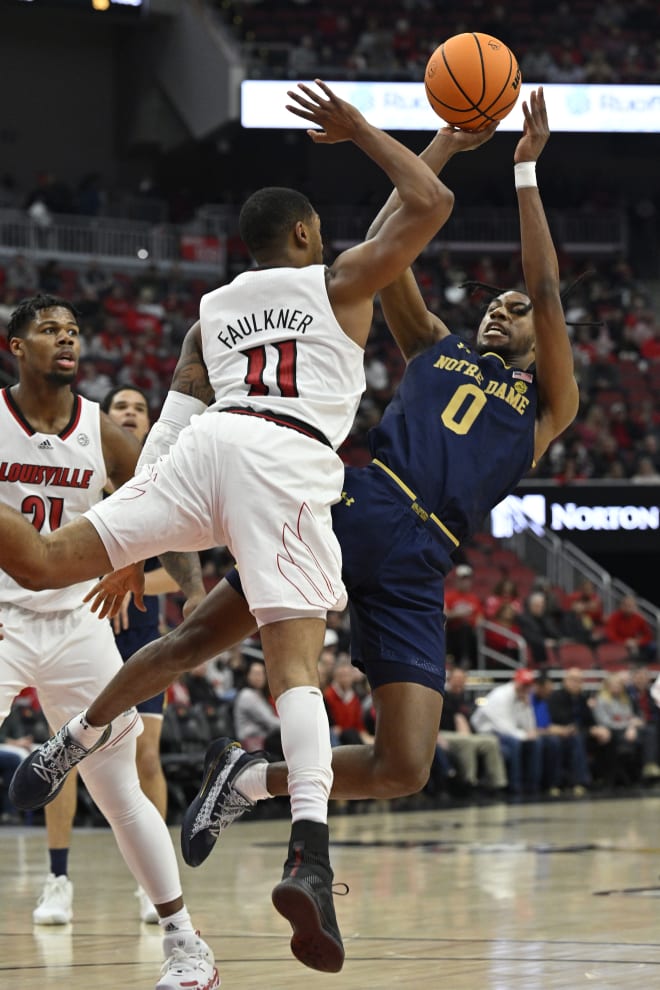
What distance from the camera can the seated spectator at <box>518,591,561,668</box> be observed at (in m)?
17.7

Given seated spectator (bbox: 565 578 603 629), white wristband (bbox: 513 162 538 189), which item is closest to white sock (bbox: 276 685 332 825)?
white wristband (bbox: 513 162 538 189)

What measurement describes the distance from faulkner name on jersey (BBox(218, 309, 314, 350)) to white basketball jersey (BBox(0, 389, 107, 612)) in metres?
1.26

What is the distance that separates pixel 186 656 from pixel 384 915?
2499 millimetres

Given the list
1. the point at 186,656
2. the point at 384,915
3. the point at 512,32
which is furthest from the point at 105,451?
the point at 512,32

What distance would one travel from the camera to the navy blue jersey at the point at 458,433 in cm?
520

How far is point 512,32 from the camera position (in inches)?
1147

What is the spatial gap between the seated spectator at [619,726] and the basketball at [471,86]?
11851mm

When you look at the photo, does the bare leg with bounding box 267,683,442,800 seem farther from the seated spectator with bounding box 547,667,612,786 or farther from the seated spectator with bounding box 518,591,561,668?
the seated spectator with bounding box 518,591,561,668

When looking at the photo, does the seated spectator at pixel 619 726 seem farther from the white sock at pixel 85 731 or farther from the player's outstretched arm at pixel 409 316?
the white sock at pixel 85 731

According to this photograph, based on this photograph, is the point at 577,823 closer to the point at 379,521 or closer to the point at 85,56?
the point at 379,521

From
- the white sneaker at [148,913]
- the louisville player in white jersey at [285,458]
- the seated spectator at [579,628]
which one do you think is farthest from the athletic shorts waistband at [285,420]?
the seated spectator at [579,628]

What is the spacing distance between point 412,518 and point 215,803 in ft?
3.84

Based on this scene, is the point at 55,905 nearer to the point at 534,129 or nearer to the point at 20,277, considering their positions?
the point at 534,129

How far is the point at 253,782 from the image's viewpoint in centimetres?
508
